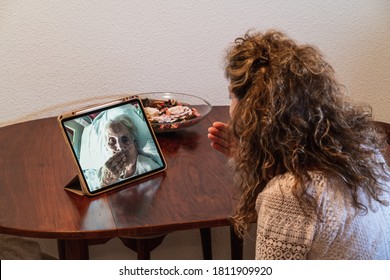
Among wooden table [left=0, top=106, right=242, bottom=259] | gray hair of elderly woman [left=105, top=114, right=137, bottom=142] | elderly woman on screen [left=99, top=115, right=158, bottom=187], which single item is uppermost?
gray hair of elderly woman [left=105, top=114, right=137, bottom=142]

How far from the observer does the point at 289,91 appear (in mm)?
1155

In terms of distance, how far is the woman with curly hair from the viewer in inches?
45.2

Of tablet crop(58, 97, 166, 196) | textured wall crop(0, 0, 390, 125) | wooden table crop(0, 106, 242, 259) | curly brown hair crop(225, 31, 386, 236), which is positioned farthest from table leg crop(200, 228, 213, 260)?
curly brown hair crop(225, 31, 386, 236)

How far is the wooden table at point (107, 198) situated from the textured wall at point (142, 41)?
73 cm

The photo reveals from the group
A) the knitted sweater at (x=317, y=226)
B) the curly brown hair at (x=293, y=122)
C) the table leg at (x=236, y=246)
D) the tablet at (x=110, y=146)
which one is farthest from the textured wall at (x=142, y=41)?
the knitted sweater at (x=317, y=226)

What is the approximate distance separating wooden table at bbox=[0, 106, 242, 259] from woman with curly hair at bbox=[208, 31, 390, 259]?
0.22 m

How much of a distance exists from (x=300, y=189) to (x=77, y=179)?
0.64 meters

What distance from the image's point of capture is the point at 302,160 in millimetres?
1172

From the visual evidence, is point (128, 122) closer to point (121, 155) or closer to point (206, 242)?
point (121, 155)

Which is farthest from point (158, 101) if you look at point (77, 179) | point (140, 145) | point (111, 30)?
point (111, 30)

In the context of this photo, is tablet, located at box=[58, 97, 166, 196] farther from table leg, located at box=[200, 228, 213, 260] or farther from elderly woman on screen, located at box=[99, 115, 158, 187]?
table leg, located at box=[200, 228, 213, 260]

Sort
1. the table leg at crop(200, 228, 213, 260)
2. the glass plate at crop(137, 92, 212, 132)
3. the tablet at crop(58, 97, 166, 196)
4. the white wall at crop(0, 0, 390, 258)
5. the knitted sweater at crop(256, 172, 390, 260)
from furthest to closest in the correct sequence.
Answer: the white wall at crop(0, 0, 390, 258), the table leg at crop(200, 228, 213, 260), the glass plate at crop(137, 92, 212, 132), the tablet at crop(58, 97, 166, 196), the knitted sweater at crop(256, 172, 390, 260)

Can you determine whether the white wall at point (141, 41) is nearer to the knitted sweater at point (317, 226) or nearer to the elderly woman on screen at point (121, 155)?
the elderly woman on screen at point (121, 155)

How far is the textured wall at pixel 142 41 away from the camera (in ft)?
8.11
